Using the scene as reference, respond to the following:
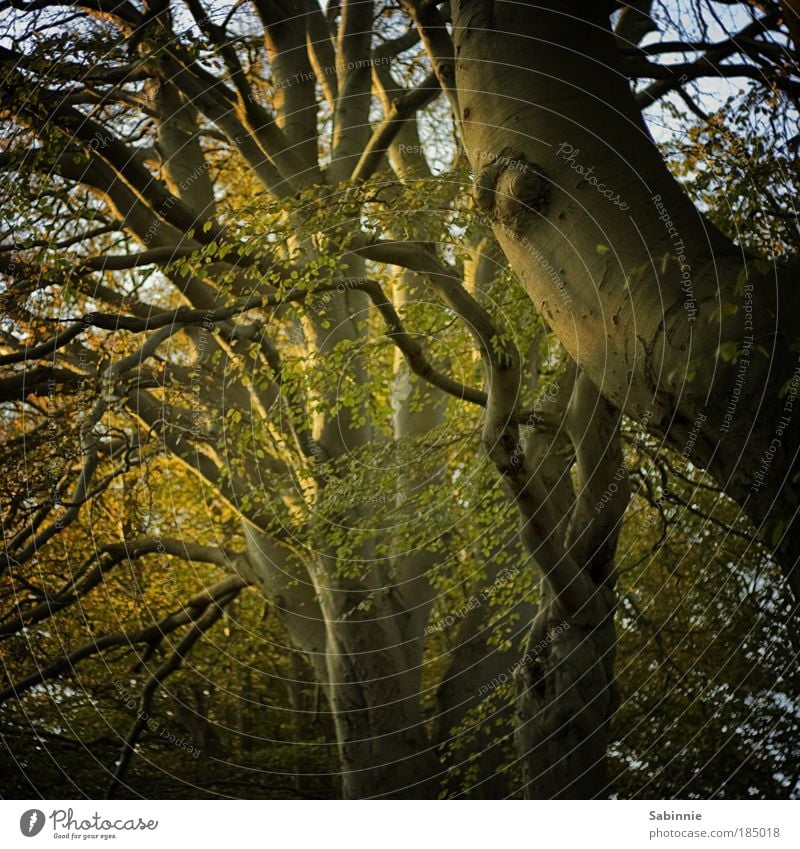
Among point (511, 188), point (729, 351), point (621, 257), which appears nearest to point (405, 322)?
point (511, 188)

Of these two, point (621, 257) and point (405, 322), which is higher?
point (405, 322)

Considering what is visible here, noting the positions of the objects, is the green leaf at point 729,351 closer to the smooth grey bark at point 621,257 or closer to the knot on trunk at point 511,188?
the smooth grey bark at point 621,257

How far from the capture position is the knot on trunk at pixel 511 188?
316 centimetres

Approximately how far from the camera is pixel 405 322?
7.57 metres

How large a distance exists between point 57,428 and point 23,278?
4.24 ft

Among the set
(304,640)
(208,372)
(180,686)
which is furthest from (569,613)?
(180,686)

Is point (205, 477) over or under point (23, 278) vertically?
under

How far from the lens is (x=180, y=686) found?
1205 cm

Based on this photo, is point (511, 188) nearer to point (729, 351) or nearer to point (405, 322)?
point (729, 351)

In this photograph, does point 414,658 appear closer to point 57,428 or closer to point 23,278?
point 57,428

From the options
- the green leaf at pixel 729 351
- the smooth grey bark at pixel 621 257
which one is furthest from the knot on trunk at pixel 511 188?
the green leaf at pixel 729 351

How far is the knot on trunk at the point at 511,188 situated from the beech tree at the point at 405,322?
12mm

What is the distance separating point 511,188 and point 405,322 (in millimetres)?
4384

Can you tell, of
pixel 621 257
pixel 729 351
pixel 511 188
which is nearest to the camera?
pixel 729 351
